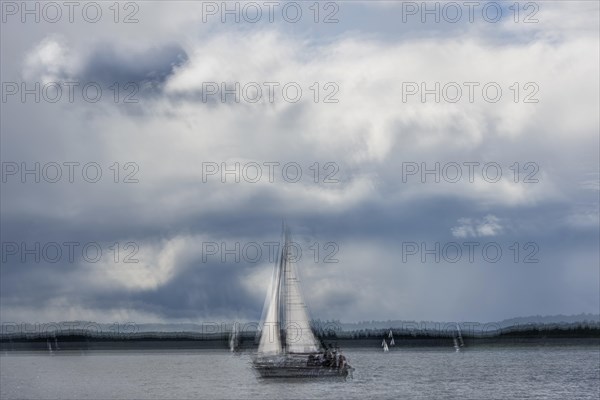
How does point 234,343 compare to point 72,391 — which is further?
point 234,343

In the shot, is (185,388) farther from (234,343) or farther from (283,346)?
(234,343)

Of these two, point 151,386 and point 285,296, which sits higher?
point 285,296

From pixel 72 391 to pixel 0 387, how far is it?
12937mm

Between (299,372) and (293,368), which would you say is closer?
(299,372)

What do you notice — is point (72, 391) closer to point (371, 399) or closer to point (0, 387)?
point (0, 387)

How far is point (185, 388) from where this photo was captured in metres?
106

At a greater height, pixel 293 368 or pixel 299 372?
pixel 293 368

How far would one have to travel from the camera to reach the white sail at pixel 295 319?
91812 mm

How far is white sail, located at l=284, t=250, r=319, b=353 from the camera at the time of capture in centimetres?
9181

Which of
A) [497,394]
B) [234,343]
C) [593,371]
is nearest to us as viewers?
[497,394]

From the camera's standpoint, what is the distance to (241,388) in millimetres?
102938

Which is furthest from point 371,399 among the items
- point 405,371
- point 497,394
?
point 405,371

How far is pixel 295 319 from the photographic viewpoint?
91.8m

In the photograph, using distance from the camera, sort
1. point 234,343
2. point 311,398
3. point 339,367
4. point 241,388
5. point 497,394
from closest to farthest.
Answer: point 311,398 < point 497,394 < point 339,367 < point 241,388 < point 234,343
